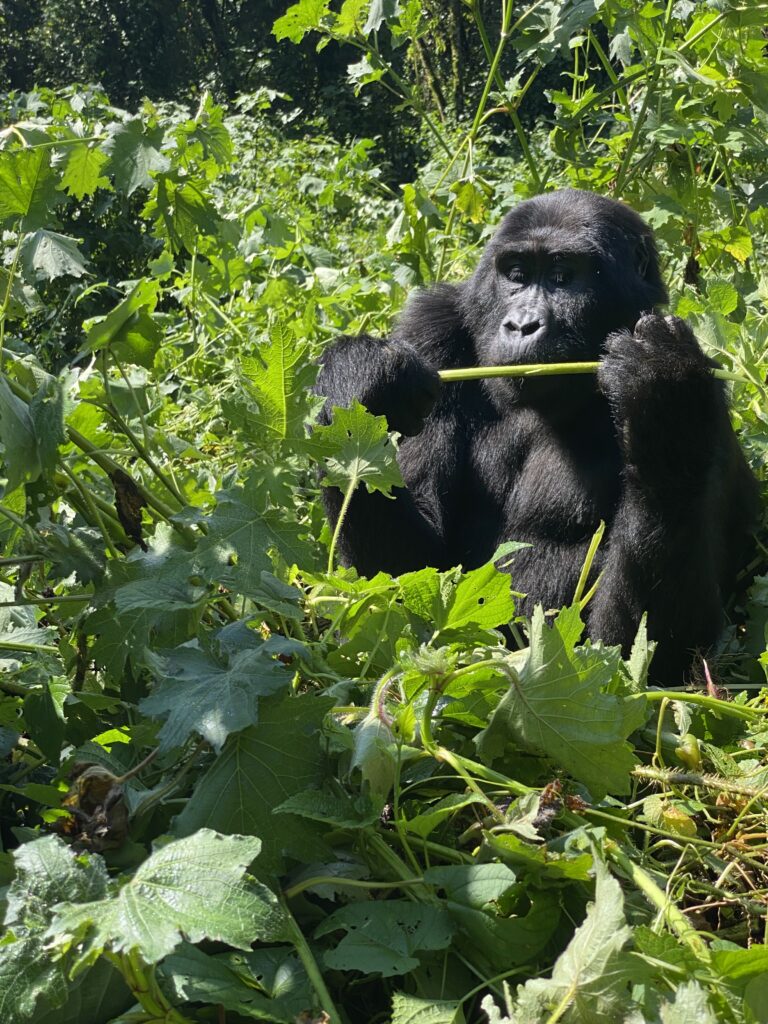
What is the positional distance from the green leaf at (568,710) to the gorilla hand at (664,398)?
134 centimetres

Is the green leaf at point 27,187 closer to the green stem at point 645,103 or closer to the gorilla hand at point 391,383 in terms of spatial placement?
the gorilla hand at point 391,383

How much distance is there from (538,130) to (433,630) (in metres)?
11.6

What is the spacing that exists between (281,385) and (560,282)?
1.76 meters

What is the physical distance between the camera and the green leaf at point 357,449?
1746 millimetres

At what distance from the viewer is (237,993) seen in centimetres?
115

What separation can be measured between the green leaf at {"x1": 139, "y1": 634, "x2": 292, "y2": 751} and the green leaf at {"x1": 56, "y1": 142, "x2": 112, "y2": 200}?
1.15 meters

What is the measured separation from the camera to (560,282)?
10.6 feet

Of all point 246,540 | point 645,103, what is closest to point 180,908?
point 246,540

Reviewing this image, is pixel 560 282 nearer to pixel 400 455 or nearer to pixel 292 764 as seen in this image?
pixel 400 455

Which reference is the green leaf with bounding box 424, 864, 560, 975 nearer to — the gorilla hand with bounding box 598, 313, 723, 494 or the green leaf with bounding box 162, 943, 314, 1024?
the green leaf with bounding box 162, 943, 314, 1024

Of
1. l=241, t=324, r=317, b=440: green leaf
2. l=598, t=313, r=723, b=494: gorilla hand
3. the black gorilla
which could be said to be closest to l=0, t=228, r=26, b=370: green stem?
l=241, t=324, r=317, b=440: green leaf

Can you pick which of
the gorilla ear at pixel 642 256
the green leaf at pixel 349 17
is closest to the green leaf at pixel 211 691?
the gorilla ear at pixel 642 256

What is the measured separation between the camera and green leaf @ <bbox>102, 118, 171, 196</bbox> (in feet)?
7.38

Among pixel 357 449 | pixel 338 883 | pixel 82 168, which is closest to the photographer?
pixel 338 883
